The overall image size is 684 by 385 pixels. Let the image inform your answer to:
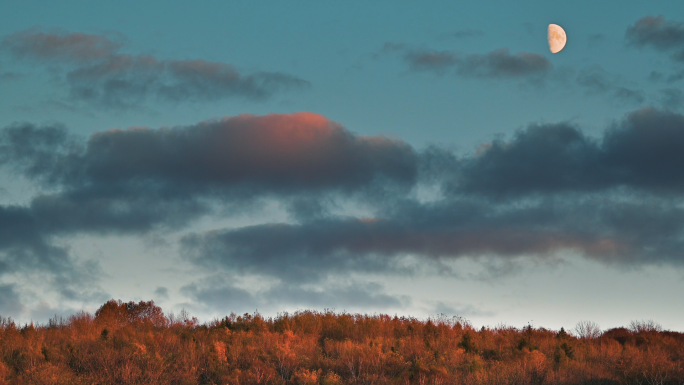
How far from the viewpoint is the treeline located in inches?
618

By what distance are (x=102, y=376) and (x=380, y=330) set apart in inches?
383

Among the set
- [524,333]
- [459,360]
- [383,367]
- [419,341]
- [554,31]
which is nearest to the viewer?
[383,367]

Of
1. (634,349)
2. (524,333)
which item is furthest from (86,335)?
(634,349)

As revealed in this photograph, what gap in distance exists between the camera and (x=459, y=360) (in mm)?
18016

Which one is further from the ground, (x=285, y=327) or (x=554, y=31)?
(x=554, y=31)

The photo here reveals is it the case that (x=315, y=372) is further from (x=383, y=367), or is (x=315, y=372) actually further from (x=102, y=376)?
(x=102, y=376)

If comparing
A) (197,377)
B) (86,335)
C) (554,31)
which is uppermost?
(554,31)

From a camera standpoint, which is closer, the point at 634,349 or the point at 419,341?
the point at 419,341

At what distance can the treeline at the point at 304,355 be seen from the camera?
15703 mm

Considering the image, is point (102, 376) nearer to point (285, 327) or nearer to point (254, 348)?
point (254, 348)

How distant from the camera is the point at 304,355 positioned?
1720 cm

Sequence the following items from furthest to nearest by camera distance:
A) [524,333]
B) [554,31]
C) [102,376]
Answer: [554,31] < [524,333] < [102,376]

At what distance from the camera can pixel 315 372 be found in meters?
15.8

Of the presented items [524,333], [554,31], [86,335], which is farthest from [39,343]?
[554,31]
